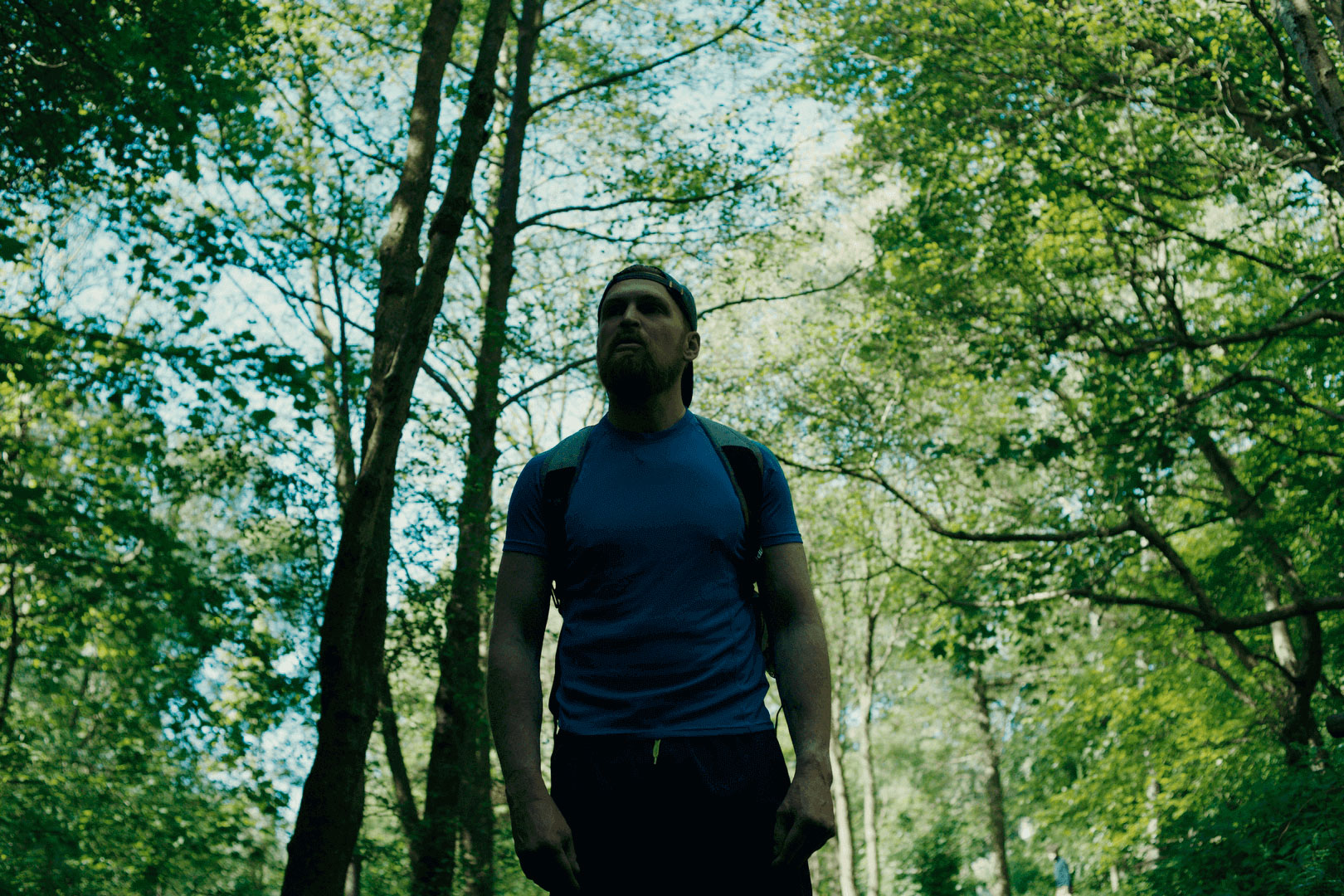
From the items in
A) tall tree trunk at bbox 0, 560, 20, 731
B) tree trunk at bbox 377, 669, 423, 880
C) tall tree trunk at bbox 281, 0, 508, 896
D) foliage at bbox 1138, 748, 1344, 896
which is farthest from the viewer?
tall tree trunk at bbox 0, 560, 20, 731

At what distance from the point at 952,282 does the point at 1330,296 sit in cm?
396

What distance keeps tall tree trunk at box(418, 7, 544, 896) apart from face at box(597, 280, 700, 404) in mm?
7954

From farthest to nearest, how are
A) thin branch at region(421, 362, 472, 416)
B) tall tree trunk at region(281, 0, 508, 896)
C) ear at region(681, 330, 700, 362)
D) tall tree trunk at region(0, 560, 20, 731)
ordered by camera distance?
tall tree trunk at region(0, 560, 20, 731) < thin branch at region(421, 362, 472, 416) < tall tree trunk at region(281, 0, 508, 896) < ear at region(681, 330, 700, 362)

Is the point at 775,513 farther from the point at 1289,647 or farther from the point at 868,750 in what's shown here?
the point at 868,750

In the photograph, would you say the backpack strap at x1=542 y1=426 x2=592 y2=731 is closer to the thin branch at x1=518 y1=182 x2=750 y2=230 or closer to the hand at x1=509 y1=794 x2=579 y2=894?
the hand at x1=509 y1=794 x2=579 y2=894

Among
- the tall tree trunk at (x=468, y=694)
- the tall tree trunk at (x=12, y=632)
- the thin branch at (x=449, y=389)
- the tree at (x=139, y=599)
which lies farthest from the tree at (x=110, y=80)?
the tall tree trunk at (x=12, y=632)

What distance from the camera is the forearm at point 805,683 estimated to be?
2115 millimetres

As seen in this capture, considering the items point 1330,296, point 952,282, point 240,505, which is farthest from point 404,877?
point 1330,296

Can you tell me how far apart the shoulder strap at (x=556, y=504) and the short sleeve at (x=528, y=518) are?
1 cm

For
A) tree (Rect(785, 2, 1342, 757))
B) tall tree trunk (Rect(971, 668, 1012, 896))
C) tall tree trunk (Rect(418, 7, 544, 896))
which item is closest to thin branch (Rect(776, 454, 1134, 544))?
tree (Rect(785, 2, 1342, 757))

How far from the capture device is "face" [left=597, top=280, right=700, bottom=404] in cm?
235

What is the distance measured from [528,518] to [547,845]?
69 centimetres

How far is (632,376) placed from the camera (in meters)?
2.35

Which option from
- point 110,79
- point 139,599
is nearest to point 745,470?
point 110,79
